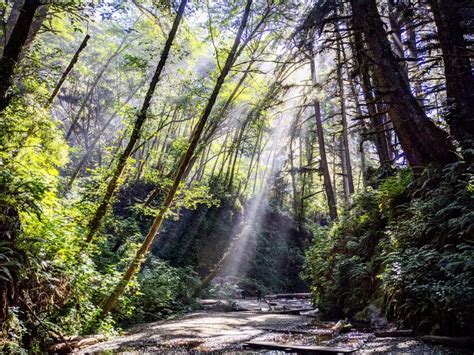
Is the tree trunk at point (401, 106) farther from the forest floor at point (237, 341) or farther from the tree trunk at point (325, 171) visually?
the tree trunk at point (325, 171)

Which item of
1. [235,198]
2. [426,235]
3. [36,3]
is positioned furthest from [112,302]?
[235,198]

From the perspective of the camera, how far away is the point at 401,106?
9.27 metres

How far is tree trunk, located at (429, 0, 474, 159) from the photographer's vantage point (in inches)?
328

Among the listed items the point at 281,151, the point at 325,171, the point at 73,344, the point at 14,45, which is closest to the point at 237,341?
the point at 73,344

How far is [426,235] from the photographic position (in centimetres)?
685

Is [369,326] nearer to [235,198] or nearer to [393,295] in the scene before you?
[393,295]

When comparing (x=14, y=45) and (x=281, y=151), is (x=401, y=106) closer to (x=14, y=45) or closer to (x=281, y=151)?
(x=281, y=151)

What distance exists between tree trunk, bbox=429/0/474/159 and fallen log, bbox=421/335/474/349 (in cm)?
491

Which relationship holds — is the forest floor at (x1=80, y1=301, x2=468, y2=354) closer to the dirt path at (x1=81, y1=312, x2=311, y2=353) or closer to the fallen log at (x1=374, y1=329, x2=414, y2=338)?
the dirt path at (x1=81, y1=312, x2=311, y2=353)

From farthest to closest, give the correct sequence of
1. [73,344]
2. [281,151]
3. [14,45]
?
[281,151], [73,344], [14,45]

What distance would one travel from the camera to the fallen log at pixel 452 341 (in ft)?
15.1

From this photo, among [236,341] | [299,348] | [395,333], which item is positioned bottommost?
[236,341]

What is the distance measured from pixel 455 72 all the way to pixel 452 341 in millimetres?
7040

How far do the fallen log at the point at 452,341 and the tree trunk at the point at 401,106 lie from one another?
4.92 meters
